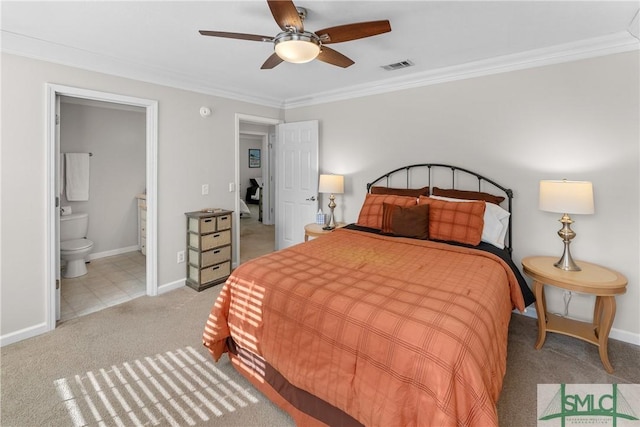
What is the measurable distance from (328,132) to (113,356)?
3.55 meters

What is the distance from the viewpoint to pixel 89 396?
1.94 m

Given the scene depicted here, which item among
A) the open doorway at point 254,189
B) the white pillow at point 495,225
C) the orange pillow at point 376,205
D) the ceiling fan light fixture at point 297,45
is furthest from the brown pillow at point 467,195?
the open doorway at point 254,189

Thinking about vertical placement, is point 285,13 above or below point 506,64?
below

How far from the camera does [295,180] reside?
4.76 m

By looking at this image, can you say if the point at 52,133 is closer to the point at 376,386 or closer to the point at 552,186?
the point at 376,386

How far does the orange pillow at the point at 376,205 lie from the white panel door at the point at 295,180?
3.92ft

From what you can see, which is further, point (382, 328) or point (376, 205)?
point (376, 205)

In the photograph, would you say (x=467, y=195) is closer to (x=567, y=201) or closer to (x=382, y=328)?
(x=567, y=201)

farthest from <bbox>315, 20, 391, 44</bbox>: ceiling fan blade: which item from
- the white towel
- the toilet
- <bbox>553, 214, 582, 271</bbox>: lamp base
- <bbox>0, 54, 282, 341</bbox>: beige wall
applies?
the white towel

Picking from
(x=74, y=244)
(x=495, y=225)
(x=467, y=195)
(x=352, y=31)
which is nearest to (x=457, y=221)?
(x=495, y=225)

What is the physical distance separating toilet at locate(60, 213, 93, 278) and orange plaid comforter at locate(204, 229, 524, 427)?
291 cm

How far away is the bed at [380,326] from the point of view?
1.29 m

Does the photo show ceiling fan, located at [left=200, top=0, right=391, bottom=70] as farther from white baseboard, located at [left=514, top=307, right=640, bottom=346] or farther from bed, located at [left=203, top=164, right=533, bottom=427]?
white baseboard, located at [left=514, top=307, right=640, bottom=346]

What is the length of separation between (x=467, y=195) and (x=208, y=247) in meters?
2.97
